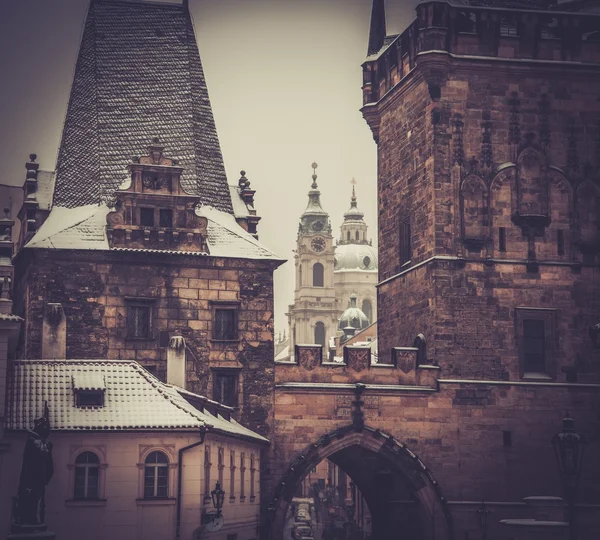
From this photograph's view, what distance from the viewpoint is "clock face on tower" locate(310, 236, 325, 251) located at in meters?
193

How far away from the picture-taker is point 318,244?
194 metres

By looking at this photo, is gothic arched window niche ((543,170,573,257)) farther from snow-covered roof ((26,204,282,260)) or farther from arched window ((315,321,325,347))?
arched window ((315,321,325,347))

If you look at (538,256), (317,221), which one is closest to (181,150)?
(538,256)

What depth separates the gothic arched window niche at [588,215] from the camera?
5362cm

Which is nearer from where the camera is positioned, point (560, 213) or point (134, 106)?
point (560, 213)

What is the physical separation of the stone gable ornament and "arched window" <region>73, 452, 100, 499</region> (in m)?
7.61

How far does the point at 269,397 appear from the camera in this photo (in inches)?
2020

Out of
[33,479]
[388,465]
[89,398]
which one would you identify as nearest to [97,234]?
[89,398]

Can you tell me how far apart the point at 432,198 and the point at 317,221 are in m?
139

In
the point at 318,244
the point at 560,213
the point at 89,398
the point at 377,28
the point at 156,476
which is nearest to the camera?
the point at 156,476

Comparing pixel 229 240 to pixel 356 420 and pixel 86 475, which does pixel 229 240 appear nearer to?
pixel 356 420

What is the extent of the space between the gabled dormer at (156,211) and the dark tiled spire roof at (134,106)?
5.95 ft

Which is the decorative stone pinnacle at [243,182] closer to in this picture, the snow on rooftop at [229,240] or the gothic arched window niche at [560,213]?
the snow on rooftop at [229,240]

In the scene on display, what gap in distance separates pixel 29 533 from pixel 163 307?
18.5 metres
